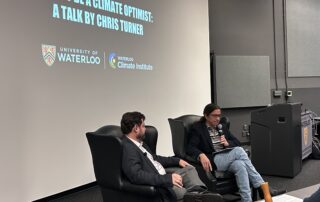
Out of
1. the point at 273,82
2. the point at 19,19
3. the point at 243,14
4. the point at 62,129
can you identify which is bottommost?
the point at 62,129

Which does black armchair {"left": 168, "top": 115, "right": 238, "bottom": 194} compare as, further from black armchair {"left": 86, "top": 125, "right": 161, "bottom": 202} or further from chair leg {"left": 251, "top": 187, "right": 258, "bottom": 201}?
black armchair {"left": 86, "top": 125, "right": 161, "bottom": 202}

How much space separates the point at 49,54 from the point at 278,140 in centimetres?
306

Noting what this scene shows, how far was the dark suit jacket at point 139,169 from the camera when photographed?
2.52 m

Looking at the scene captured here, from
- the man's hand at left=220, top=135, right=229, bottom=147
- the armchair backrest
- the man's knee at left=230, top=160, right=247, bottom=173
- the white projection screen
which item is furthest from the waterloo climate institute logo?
the man's knee at left=230, top=160, right=247, bottom=173

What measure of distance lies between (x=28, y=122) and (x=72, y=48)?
1.01 meters

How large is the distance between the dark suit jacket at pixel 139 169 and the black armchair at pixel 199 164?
75 cm

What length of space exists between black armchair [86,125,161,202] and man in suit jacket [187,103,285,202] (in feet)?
3.26

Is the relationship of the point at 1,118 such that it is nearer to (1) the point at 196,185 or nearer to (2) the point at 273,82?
(1) the point at 196,185

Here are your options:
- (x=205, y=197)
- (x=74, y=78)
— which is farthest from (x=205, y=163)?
(x=74, y=78)

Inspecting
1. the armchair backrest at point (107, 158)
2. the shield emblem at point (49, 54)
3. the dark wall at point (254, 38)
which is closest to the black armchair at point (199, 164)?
the armchair backrest at point (107, 158)

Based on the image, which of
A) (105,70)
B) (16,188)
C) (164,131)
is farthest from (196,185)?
(164,131)

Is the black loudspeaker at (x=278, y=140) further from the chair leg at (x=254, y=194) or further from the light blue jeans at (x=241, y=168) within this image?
the light blue jeans at (x=241, y=168)

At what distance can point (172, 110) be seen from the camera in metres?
5.70

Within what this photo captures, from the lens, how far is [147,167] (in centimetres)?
273
